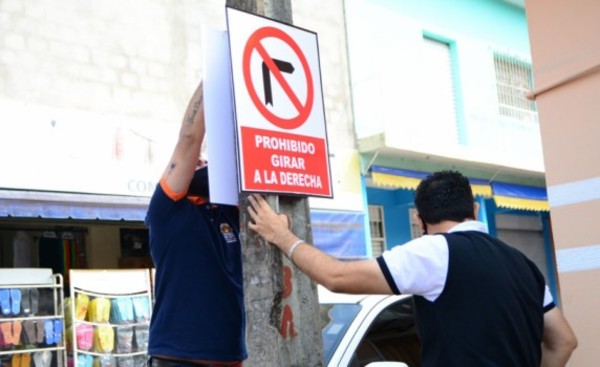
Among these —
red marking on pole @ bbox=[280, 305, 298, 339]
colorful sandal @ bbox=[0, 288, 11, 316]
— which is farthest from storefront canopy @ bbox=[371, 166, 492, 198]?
red marking on pole @ bbox=[280, 305, 298, 339]

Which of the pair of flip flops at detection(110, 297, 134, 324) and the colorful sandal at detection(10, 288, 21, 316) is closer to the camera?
the colorful sandal at detection(10, 288, 21, 316)

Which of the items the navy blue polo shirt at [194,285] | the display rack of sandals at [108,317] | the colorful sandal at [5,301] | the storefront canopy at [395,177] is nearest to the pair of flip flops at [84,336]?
the display rack of sandals at [108,317]

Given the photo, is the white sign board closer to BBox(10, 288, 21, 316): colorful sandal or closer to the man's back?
the man's back

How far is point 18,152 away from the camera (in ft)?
27.3

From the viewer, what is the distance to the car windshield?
13.1 feet

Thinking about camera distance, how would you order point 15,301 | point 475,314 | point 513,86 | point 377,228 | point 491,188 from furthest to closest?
point 513,86 < point 491,188 < point 377,228 < point 15,301 < point 475,314

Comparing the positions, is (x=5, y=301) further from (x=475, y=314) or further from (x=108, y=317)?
(x=475, y=314)

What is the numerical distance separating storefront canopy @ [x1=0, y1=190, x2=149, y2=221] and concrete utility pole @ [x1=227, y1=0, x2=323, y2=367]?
18.9 ft

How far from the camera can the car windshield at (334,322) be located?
4.01 metres

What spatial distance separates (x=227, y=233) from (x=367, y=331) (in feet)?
4.36

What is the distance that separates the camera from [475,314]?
2.64 m

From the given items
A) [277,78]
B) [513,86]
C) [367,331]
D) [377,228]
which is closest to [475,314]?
[277,78]

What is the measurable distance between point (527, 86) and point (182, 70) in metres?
8.95

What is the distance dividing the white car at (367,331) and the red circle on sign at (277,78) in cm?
141
